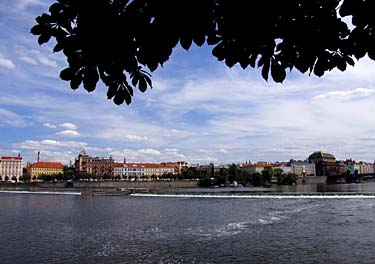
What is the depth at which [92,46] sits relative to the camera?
241cm

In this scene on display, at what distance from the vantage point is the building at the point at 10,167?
121 m

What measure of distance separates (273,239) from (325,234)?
117 inches

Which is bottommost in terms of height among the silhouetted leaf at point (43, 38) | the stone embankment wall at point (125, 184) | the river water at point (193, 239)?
the river water at point (193, 239)

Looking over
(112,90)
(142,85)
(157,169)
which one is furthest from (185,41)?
(157,169)

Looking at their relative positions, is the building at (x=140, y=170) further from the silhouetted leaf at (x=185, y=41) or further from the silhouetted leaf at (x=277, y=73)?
the silhouetted leaf at (x=185, y=41)

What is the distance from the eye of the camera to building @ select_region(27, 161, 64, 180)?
126000mm

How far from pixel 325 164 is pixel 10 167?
117986mm

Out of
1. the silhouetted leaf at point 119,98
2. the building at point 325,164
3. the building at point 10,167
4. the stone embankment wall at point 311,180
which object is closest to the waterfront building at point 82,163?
the building at point 10,167

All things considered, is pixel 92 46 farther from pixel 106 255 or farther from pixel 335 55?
pixel 106 255

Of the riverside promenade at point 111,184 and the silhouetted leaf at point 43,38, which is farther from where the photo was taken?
the riverside promenade at point 111,184

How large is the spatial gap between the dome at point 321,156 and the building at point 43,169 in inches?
4021

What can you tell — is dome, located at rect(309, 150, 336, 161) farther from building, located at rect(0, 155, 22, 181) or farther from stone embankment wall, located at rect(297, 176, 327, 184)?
building, located at rect(0, 155, 22, 181)

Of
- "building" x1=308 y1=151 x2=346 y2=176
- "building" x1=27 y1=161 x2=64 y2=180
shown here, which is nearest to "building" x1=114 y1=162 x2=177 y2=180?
"building" x1=27 y1=161 x2=64 y2=180

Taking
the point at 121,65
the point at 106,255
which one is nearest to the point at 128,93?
the point at 121,65
